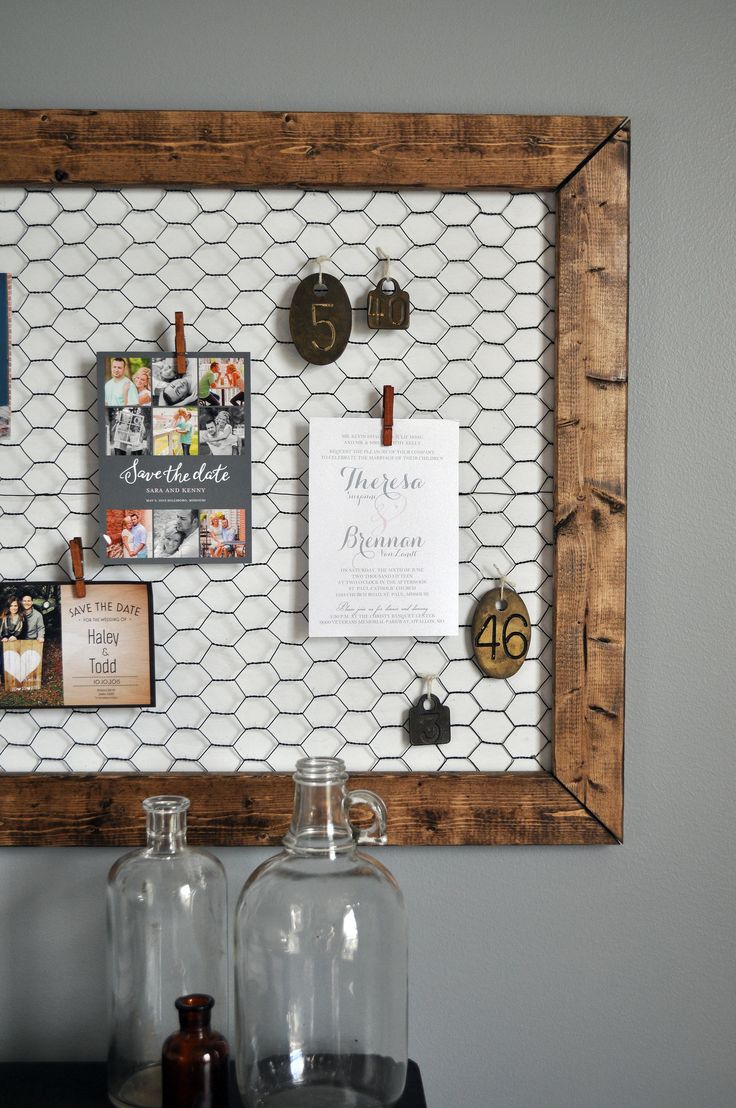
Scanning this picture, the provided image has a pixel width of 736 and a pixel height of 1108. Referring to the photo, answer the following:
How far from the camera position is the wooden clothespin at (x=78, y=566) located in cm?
109

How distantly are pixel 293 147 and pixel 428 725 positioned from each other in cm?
73

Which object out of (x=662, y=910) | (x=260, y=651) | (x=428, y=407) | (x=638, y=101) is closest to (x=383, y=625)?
(x=260, y=651)

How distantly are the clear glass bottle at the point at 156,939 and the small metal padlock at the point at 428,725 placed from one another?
287mm

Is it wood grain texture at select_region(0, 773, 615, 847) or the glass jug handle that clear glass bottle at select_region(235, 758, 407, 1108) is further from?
wood grain texture at select_region(0, 773, 615, 847)

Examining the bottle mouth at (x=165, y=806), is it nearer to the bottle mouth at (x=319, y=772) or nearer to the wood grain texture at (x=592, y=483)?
the bottle mouth at (x=319, y=772)

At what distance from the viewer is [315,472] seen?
1.10 metres

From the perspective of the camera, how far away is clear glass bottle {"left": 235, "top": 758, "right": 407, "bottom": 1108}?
0.92 m

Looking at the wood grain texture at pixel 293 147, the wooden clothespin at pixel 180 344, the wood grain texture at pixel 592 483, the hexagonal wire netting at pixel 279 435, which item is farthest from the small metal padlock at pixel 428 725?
the wood grain texture at pixel 293 147

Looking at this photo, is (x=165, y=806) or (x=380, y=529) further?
(x=380, y=529)

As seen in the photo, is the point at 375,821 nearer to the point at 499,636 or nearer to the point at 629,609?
the point at 499,636

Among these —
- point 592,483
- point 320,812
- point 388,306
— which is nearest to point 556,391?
point 592,483

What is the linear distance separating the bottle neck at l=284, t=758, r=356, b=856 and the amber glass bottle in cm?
19

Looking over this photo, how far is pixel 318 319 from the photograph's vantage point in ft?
3.56

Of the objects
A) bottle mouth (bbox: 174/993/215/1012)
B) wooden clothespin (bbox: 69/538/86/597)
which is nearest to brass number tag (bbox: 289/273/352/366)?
wooden clothespin (bbox: 69/538/86/597)
